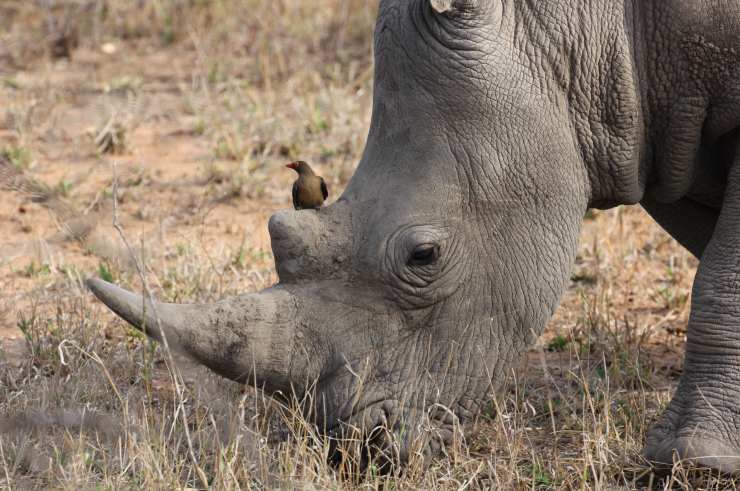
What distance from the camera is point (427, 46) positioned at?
420cm

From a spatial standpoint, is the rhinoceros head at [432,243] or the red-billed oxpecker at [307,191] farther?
the red-billed oxpecker at [307,191]

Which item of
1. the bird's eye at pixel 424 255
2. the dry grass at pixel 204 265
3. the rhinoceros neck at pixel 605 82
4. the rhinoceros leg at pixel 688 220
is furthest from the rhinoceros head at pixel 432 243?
the rhinoceros leg at pixel 688 220

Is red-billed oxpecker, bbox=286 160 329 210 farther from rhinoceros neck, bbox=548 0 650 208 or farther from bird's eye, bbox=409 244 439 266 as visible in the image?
rhinoceros neck, bbox=548 0 650 208

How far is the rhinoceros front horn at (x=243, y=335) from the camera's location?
3.89 m

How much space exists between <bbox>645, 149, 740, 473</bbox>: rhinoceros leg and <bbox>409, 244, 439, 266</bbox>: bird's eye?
94 cm

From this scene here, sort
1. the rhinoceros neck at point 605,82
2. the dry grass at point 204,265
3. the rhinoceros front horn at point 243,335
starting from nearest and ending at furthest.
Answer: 1. the rhinoceros front horn at point 243,335
2. the dry grass at point 204,265
3. the rhinoceros neck at point 605,82

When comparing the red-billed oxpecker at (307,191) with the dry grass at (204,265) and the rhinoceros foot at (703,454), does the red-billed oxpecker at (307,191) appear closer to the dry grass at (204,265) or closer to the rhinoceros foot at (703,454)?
the dry grass at (204,265)

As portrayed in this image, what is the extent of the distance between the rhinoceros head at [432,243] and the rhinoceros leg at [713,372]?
0.54 metres

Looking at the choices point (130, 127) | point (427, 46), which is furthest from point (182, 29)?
point (427, 46)

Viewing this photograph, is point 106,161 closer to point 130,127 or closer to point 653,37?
point 130,127

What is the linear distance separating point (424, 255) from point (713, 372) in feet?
3.51

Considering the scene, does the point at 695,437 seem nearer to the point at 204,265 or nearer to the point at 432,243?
the point at 432,243

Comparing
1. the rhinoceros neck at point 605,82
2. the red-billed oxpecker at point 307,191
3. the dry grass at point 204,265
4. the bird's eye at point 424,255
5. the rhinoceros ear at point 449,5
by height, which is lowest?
the dry grass at point 204,265

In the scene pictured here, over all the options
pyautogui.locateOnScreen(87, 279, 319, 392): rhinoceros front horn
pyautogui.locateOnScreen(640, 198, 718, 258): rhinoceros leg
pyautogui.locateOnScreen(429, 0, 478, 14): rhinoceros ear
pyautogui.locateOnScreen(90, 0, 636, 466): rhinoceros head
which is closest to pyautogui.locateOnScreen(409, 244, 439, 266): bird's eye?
pyautogui.locateOnScreen(90, 0, 636, 466): rhinoceros head
